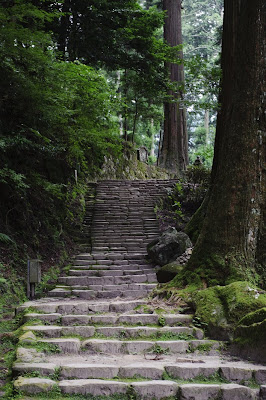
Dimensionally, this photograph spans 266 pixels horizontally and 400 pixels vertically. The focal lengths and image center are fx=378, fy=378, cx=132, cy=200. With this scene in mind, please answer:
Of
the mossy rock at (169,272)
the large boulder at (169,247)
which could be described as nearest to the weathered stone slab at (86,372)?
the mossy rock at (169,272)

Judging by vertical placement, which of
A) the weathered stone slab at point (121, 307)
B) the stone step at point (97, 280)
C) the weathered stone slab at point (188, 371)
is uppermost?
the weathered stone slab at point (188, 371)

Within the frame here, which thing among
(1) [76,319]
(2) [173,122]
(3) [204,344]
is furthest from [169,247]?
(2) [173,122]

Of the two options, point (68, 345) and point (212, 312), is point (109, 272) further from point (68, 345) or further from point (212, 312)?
point (68, 345)

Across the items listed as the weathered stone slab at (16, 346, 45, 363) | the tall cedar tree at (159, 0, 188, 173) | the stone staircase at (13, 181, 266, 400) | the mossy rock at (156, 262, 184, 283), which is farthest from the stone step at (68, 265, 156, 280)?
the tall cedar tree at (159, 0, 188, 173)

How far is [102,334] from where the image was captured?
4.52 m

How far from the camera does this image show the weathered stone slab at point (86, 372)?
346 centimetres

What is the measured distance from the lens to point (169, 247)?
8.48m

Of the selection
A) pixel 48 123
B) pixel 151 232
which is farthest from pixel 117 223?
Answer: pixel 48 123

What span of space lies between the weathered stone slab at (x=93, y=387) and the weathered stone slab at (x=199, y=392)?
0.51 metres

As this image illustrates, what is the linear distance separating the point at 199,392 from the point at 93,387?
35.9 inches

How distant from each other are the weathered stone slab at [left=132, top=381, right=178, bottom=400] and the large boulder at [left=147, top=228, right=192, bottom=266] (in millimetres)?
5091

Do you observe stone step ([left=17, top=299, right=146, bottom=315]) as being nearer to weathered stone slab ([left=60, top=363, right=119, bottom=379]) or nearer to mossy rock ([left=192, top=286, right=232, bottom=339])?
mossy rock ([left=192, top=286, right=232, bottom=339])

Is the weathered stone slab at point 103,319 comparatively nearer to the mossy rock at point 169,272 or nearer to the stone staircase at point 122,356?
the stone staircase at point 122,356

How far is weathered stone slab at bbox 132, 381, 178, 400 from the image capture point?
127 inches
